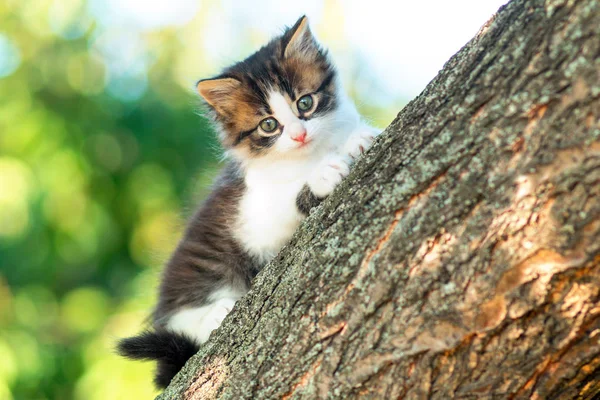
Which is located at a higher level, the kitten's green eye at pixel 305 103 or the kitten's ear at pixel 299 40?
the kitten's ear at pixel 299 40

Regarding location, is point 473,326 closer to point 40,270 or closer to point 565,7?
point 565,7

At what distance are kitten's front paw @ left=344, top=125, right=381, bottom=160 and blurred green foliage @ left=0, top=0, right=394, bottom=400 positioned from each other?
2.68m

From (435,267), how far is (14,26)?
6.24 metres

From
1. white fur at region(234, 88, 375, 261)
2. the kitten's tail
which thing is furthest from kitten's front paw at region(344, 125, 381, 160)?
the kitten's tail

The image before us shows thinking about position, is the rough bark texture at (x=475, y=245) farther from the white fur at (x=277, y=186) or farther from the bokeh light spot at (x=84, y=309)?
the bokeh light spot at (x=84, y=309)

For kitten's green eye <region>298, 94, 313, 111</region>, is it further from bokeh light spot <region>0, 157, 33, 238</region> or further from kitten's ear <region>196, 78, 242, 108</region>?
bokeh light spot <region>0, 157, 33, 238</region>

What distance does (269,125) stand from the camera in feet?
9.80

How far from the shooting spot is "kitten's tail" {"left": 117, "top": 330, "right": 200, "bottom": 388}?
2.37 metres

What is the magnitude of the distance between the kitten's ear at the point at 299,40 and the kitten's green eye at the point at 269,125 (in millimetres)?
344

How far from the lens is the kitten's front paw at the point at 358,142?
2.46m

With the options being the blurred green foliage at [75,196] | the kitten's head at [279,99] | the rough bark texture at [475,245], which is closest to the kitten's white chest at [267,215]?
the kitten's head at [279,99]

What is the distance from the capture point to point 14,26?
6426mm

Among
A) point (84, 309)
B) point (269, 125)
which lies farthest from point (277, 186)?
point (84, 309)

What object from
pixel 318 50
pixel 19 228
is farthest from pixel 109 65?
pixel 318 50
